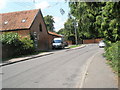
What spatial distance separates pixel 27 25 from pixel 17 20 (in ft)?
10.8

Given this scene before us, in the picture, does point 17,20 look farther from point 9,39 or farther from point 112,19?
point 112,19

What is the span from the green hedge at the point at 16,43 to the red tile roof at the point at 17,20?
5.75 m

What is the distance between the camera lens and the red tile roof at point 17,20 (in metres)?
27.6

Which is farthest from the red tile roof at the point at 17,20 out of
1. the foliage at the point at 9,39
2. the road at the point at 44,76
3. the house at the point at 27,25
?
the road at the point at 44,76

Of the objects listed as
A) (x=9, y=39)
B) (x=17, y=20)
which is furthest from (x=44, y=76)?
(x=17, y=20)

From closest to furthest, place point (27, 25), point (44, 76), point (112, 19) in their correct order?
point (44, 76) → point (112, 19) → point (27, 25)

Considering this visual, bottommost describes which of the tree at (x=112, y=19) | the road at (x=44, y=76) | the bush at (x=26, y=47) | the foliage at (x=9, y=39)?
the road at (x=44, y=76)

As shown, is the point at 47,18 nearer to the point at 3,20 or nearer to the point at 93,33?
the point at 3,20

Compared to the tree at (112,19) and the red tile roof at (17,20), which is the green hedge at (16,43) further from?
the tree at (112,19)

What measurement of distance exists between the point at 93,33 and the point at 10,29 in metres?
16.5

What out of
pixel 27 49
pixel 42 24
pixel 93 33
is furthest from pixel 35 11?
pixel 93 33

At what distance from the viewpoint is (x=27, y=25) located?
2706 cm

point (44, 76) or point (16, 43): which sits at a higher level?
point (16, 43)

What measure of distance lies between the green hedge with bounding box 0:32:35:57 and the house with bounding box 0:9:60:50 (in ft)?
A: 13.3
